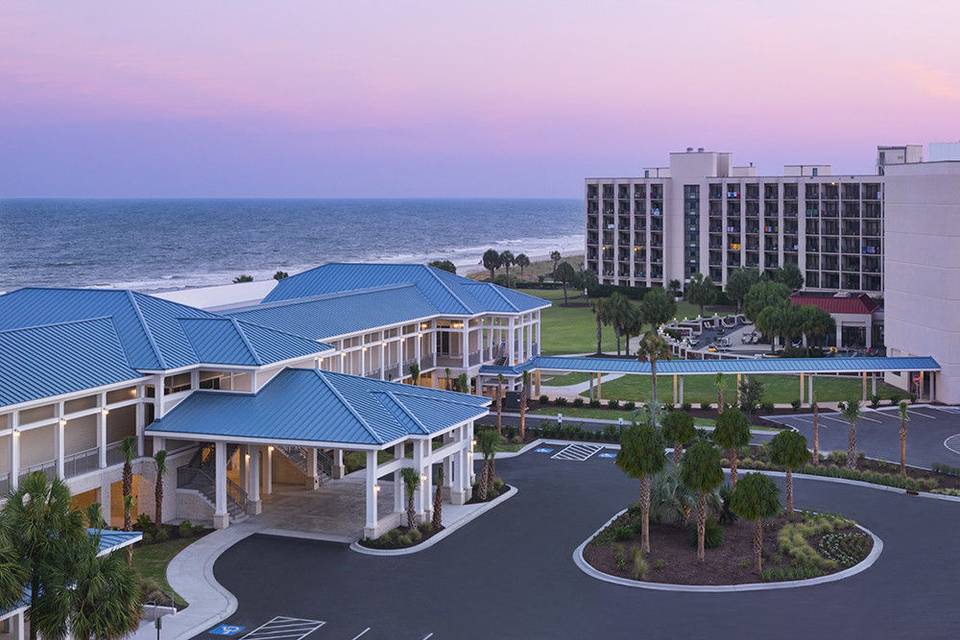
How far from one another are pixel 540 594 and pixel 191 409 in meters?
16.0

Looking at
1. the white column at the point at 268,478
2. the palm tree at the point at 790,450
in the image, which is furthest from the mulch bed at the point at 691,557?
the white column at the point at 268,478

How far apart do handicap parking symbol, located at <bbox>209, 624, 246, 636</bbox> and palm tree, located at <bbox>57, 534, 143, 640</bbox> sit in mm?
6355

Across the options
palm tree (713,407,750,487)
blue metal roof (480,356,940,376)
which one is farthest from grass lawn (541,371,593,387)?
palm tree (713,407,750,487)

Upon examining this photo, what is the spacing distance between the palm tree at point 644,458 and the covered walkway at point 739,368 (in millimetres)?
26864

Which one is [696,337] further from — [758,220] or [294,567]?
[294,567]

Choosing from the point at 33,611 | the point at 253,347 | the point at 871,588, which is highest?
the point at 253,347

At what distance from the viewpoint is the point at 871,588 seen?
35.9m

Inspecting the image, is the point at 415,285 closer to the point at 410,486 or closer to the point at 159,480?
the point at 410,486

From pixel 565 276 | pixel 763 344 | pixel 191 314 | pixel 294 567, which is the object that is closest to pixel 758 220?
pixel 565 276

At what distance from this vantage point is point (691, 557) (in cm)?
3906

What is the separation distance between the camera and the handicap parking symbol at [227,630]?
1273 inches

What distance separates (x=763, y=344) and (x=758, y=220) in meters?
36.9

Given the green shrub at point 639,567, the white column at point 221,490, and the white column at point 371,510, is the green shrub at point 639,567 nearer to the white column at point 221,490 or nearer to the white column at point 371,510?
the white column at point 371,510

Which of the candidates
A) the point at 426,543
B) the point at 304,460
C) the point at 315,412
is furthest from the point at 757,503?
the point at 304,460
